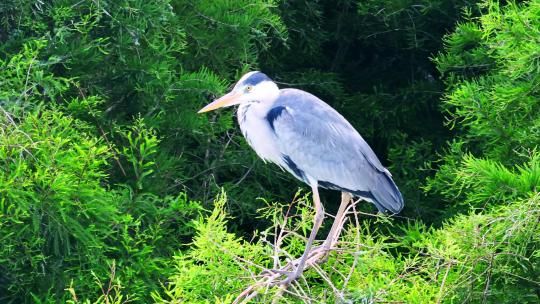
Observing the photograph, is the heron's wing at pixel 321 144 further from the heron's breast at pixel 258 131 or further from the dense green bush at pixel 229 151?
the dense green bush at pixel 229 151

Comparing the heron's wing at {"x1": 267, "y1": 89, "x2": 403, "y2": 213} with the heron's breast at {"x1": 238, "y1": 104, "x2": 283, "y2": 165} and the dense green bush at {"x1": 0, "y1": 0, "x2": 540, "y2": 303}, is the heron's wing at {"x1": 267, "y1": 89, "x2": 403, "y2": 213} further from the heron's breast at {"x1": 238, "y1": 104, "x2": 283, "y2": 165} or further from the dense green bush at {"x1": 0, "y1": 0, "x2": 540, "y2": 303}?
the dense green bush at {"x1": 0, "y1": 0, "x2": 540, "y2": 303}

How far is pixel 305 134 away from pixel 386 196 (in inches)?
17.3

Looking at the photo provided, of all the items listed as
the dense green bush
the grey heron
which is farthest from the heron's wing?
the dense green bush

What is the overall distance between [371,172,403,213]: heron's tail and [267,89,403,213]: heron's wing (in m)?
0.02

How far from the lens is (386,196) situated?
14.9ft

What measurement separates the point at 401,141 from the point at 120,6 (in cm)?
247

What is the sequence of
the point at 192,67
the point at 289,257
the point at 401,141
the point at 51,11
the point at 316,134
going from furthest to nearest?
the point at 401,141, the point at 192,67, the point at 51,11, the point at 316,134, the point at 289,257

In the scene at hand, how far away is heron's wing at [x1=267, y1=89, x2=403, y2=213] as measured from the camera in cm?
463

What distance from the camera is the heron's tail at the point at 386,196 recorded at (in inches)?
178

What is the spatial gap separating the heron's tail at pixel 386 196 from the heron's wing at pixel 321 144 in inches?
0.9

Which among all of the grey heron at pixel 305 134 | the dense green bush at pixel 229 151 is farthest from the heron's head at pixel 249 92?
the dense green bush at pixel 229 151

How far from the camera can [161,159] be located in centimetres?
605

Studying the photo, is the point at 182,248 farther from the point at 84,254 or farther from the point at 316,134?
the point at 316,134

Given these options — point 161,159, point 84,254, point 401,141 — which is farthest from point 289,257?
point 401,141
